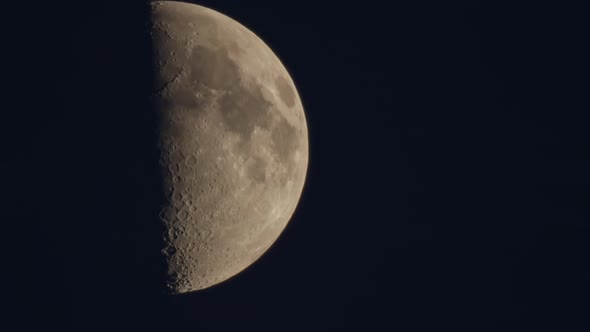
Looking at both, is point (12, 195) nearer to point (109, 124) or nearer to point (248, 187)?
point (109, 124)

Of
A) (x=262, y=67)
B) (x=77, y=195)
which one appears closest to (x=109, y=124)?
(x=77, y=195)

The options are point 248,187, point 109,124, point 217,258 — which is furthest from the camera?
point 217,258

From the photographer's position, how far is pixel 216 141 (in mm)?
5840

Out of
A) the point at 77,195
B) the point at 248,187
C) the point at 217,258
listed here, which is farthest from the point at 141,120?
the point at 217,258

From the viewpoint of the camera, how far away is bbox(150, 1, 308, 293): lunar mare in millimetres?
5789

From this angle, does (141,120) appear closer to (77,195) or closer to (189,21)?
(77,195)

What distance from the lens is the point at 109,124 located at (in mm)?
5500

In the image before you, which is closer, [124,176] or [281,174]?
[124,176]

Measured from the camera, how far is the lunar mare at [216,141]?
5789 millimetres

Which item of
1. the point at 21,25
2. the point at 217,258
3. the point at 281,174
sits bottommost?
the point at 217,258

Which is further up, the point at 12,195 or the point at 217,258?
the point at 12,195

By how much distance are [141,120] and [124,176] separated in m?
0.57

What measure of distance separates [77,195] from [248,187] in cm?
171

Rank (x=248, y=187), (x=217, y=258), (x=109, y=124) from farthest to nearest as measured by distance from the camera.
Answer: (x=217, y=258) < (x=248, y=187) < (x=109, y=124)
